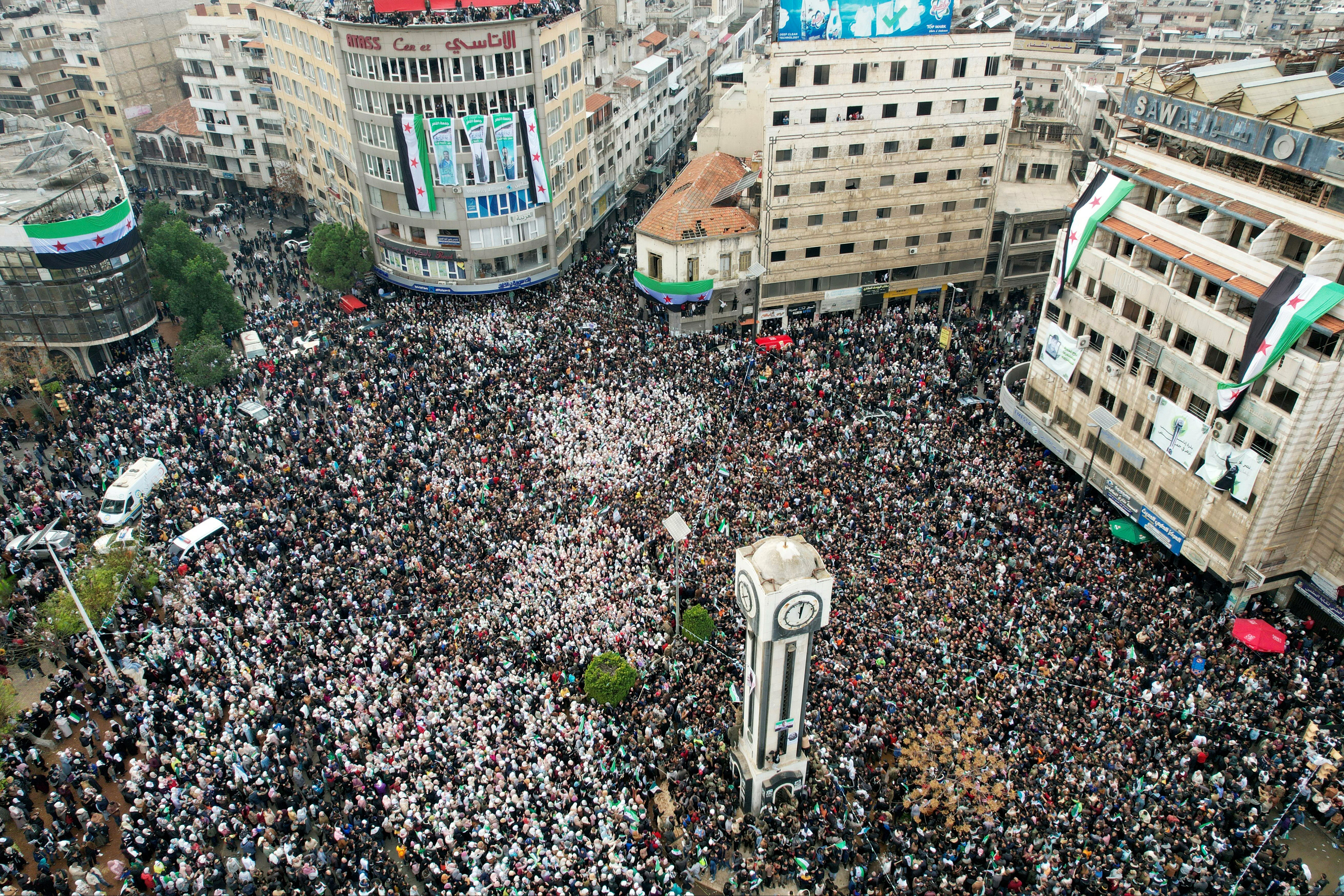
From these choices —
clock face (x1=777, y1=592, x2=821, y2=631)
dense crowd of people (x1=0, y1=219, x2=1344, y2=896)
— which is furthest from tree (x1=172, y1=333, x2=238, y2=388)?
clock face (x1=777, y1=592, x2=821, y2=631)

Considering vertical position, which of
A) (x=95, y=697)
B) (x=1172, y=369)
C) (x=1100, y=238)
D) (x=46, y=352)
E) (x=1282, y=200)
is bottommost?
(x=95, y=697)

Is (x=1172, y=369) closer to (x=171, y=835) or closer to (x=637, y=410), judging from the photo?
(x=637, y=410)

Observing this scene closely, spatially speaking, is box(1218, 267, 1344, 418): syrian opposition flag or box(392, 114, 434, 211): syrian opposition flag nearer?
box(1218, 267, 1344, 418): syrian opposition flag

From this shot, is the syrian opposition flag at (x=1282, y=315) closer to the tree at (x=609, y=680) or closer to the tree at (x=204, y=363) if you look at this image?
the tree at (x=609, y=680)

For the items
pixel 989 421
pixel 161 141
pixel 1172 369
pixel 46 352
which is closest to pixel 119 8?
pixel 161 141

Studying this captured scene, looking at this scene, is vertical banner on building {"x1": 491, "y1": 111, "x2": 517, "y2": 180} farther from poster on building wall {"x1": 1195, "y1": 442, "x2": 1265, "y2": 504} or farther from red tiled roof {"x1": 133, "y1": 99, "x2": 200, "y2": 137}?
poster on building wall {"x1": 1195, "y1": 442, "x2": 1265, "y2": 504}

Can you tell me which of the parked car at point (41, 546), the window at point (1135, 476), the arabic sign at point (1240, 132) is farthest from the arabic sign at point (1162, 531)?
the parked car at point (41, 546)

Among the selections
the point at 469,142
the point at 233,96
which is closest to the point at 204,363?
the point at 469,142
